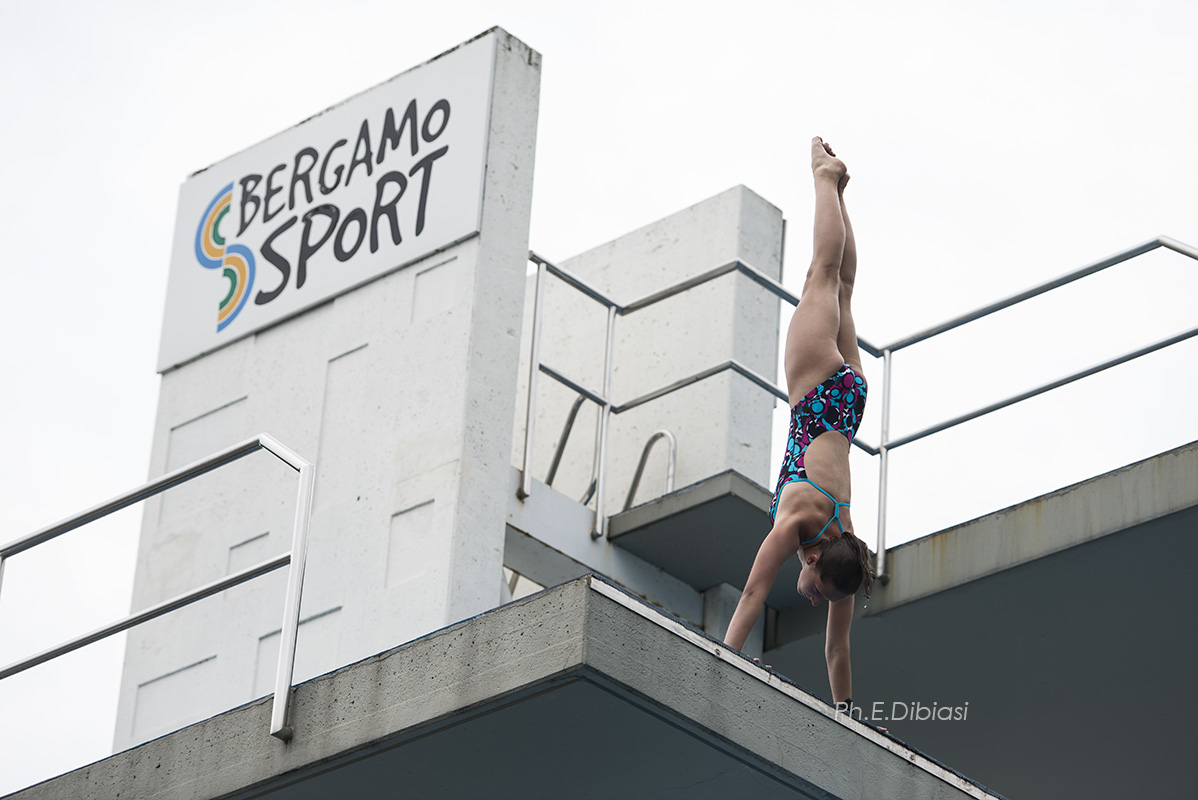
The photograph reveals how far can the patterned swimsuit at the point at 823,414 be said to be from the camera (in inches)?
263

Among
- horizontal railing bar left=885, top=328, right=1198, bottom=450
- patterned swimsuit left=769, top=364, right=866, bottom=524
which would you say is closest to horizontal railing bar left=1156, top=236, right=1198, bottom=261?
horizontal railing bar left=885, top=328, right=1198, bottom=450

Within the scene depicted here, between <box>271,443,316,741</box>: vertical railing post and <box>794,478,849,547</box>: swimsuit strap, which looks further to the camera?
<box>794,478,849,547</box>: swimsuit strap

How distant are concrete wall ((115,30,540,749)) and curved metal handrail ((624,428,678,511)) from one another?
59.6 inches

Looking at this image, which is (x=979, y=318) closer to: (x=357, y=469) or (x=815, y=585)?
(x=357, y=469)

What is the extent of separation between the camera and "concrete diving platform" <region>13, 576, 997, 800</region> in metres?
5.57

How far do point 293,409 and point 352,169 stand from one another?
1.37 meters

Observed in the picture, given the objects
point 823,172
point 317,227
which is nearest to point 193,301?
point 317,227

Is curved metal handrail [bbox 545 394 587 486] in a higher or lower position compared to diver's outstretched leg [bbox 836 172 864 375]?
higher

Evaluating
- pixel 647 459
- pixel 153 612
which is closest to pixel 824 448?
pixel 153 612

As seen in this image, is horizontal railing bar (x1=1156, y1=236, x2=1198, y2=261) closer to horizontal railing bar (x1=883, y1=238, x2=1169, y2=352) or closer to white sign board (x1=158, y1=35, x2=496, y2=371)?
horizontal railing bar (x1=883, y1=238, x2=1169, y2=352)

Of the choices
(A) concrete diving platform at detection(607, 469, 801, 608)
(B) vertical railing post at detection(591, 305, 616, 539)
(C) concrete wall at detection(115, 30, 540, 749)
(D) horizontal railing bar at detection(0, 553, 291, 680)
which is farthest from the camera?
(B) vertical railing post at detection(591, 305, 616, 539)

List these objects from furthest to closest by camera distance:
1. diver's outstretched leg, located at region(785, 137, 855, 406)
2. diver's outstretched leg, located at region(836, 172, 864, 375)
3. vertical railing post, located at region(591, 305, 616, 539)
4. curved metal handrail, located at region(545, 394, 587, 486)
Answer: curved metal handrail, located at region(545, 394, 587, 486), vertical railing post, located at region(591, 305, 616, 539), diver's outstretched leg, located at region(836, 172, 864, 375), diver's outstretched leg, located at region(785, 137, 855, 406)

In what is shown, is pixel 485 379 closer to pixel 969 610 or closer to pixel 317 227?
pixel 317 227

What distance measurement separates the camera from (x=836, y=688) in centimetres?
662
